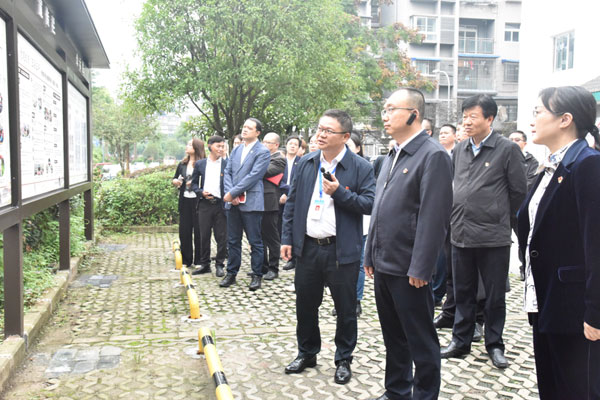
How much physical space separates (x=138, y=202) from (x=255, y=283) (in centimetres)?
758

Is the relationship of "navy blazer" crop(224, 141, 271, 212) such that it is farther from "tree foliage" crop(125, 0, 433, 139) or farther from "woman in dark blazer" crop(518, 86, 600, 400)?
"tree foliage" crop(125, 0, 433, 139)

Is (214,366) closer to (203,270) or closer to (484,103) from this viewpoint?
(484,103)

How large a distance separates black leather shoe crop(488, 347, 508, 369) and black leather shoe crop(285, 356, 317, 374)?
4.96ft

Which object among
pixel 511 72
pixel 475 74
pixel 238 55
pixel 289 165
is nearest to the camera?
pixel 289 165

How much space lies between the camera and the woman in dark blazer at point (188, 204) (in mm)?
9031

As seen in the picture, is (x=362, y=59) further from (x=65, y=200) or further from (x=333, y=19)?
(x=65, y=200)

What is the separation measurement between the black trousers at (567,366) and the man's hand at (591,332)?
0.35 feet

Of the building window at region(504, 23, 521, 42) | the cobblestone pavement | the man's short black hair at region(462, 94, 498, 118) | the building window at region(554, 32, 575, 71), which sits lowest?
the cobblestone pavement

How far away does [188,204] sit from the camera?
9047mm

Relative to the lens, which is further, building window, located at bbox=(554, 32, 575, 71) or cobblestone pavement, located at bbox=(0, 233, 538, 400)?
building window, located at bbox=(554, 32, 575, 71)

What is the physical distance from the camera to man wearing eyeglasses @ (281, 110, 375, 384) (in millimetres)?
4457

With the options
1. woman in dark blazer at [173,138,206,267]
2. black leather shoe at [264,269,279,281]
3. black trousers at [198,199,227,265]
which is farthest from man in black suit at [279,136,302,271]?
woman in dark blazer at [173,138,206,267]

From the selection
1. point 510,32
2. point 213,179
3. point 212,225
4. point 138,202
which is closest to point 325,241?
point 213,179

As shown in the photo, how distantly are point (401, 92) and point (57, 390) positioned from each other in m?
3.31
